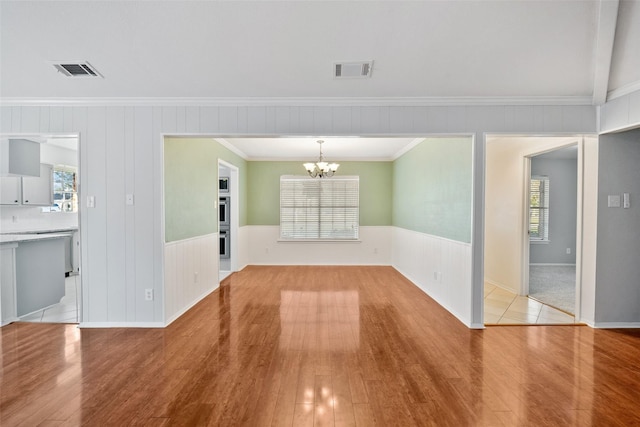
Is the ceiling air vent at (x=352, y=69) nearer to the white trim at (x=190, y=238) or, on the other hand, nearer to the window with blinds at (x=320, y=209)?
the white trim at (x=190, y=238)

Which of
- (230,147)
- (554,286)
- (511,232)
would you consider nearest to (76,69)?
(230,147)

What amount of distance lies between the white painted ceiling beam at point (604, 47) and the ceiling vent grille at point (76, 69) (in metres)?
4.44

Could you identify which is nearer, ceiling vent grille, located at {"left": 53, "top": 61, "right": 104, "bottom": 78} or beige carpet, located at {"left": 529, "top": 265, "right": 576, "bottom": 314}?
ceiling vent grille, located at {"left": 53, "top": 61, "right": 104, "bottom": 78}

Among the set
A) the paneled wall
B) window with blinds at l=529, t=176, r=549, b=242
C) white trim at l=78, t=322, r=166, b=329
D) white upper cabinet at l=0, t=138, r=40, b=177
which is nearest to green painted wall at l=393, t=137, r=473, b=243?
the paneled wall

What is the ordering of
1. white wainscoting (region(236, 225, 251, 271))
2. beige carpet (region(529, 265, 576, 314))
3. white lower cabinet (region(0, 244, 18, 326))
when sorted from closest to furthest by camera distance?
white lower cabinet (region(0, 244, 18, 326)) → beige carpet (region(529, 265, 576, 314)) → white wainscoting (region(236, 225, 251, 271))

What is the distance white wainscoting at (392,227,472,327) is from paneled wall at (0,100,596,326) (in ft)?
0.58

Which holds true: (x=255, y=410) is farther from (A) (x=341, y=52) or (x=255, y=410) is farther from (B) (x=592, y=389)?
(A) (x=341, y=52)

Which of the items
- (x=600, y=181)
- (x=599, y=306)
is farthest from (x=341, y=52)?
(x=599, y=306)

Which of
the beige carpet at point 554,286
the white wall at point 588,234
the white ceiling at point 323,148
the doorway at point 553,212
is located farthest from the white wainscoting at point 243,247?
the doorway at point 553,212

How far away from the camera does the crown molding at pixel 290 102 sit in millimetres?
3549

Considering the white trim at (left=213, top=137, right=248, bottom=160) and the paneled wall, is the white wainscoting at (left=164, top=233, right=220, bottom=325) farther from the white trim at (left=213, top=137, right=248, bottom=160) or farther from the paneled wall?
the white trim at (left=213, top=137, right=248, bottom=160)

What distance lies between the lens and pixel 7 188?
18.6 ft

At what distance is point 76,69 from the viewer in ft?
10.3

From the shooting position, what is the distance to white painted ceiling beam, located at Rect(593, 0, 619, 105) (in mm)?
2590
